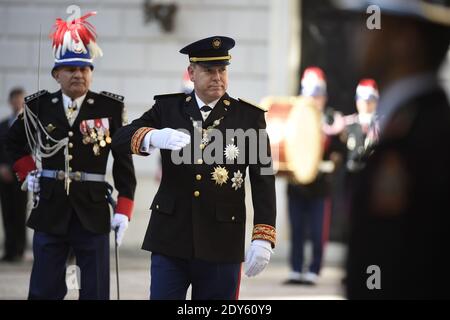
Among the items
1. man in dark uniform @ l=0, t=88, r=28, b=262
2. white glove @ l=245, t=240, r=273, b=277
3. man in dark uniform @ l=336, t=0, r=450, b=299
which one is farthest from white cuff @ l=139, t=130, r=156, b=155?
man in dark uniform @ l=0, t=88, r=28, b=262

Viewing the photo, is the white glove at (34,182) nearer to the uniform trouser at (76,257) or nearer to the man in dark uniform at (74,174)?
the man in dark uniform at (74,174)

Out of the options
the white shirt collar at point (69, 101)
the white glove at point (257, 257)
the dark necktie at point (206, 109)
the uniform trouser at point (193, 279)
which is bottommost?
the uniform trouser at point (193, 279)

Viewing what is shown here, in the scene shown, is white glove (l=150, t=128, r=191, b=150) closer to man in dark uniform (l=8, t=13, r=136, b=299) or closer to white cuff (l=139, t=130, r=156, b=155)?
white cuff (l=139, t=130, r=156, b=155)

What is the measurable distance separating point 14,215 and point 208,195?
698 centimetres

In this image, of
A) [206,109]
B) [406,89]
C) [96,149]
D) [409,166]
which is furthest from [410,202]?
[96,149]

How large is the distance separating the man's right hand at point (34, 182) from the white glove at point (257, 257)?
1.70 metres

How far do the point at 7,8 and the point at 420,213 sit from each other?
11014 millimetres

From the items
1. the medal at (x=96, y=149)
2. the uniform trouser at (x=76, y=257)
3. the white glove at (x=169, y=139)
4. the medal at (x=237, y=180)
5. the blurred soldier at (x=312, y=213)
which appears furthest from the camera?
the blurred soldier at (x=312, y=213)

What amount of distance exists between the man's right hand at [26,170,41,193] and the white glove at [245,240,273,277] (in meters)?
1.70

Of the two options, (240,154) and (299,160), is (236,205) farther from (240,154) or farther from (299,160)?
(299,160)

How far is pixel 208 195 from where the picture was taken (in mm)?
4859

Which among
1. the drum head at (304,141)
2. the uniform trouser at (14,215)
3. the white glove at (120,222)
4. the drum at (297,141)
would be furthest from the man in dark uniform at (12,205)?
the white glove at (120,222)

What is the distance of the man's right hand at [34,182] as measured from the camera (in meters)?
6.05

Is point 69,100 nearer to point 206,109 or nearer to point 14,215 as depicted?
point 206,109
